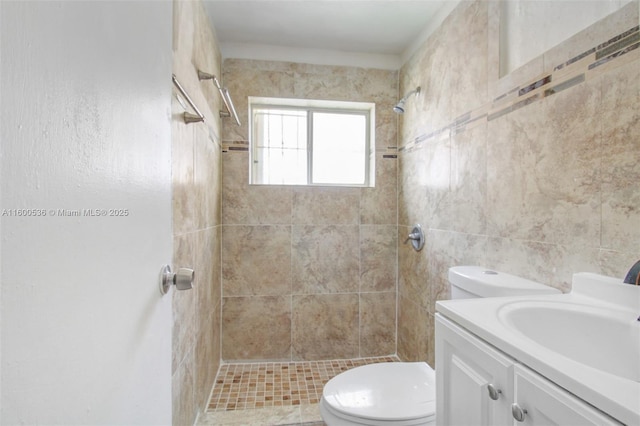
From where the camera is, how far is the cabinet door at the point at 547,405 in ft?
1.48

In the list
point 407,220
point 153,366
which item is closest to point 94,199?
point 153,366

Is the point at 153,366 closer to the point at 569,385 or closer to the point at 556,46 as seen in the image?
the point at 569,385

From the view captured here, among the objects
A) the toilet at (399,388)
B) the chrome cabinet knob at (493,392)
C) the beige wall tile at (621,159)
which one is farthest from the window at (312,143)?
the chrome cabinet knob at (493,392)

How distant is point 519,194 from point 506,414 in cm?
85

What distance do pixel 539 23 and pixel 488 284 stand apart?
990 mm

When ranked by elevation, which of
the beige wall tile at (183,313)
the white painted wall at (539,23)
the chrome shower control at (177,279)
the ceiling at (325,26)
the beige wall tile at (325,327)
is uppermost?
the ceiling at (325,26)

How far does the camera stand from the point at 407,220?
212cm

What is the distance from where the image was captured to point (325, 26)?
191 centimetres

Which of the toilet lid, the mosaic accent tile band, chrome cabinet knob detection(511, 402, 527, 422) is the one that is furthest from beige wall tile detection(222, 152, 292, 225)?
chrome cabinet knob detection(511, 402, 527, 422)

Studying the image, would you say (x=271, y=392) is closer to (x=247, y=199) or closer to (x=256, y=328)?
(x=256, y=328)

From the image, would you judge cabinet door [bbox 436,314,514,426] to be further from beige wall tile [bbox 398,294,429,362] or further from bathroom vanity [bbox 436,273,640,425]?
beige wall tile [bbox 398,294,429,362]

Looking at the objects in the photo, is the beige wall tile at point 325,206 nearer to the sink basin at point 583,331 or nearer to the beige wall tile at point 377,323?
the beige wall tile at point 377,323

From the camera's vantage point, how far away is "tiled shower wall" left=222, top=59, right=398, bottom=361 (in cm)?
213

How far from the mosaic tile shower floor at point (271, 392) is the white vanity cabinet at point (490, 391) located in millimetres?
1068
